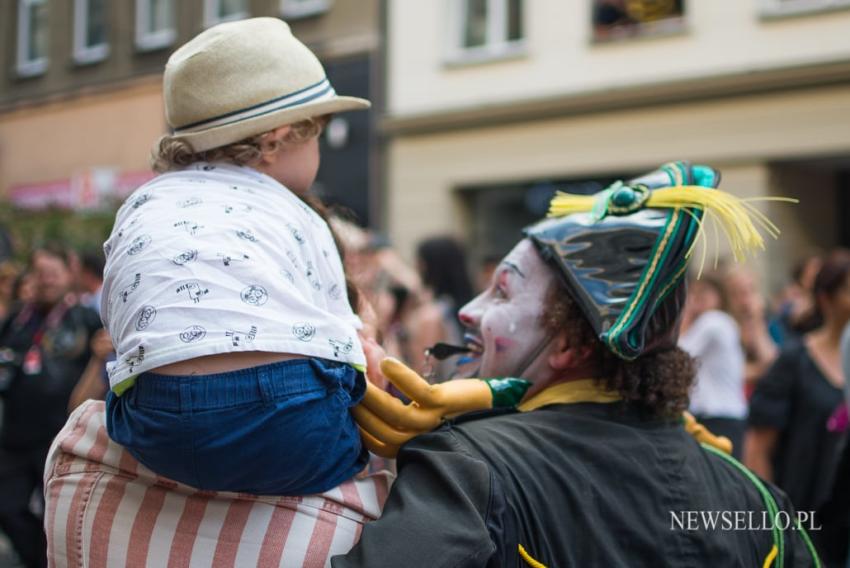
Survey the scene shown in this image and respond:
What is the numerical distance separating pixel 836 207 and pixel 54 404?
868 cm

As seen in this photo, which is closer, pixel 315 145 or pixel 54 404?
pixel 315 145

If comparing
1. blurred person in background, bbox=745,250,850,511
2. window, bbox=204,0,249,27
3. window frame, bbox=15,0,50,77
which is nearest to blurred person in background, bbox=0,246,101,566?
blurred person in background, bbox=745,250,850,511

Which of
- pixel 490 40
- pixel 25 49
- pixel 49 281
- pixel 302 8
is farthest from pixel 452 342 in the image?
pixel 25 49

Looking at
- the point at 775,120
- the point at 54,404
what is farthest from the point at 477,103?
the point at 54,404

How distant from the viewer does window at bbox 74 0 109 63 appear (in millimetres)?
16156

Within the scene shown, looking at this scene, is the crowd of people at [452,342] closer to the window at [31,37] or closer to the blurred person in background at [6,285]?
the blurred person in background at [6,285]

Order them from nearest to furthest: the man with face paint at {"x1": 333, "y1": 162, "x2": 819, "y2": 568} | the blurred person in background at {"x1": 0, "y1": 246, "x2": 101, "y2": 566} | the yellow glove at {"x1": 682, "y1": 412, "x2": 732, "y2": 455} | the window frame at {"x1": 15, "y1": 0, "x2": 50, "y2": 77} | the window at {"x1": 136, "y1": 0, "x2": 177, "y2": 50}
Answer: the man with face paint at {"x1": 333, "y1": 162, "x2": 819, "y2": 568} → the yellow glove at {"x1": 682, "y1": 412, "x2": 732, "y2": 455} → the blurred person in background at {"x1": 0, "y1": 246, "x2": 101, "y2": 566} → the window at {"x1": 136, "y1": 0, "x2": 177, "y2": 50} → the window frame at {"x1": 15, "y1": 0, "x2": 50, "y2": 77}

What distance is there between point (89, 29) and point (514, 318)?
1619 centimetres

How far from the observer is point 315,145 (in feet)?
5.73

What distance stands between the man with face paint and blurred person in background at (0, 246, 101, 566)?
4010 mm

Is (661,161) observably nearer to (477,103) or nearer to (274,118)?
(477,103)

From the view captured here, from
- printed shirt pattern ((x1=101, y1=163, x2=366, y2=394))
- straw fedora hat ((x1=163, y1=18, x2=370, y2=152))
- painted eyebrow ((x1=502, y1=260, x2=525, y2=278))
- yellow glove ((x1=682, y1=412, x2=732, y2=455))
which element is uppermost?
straw fedora hat ((x1=163, y1=18, x2=370, y2=152))

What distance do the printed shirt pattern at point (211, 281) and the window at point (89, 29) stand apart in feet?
51.8

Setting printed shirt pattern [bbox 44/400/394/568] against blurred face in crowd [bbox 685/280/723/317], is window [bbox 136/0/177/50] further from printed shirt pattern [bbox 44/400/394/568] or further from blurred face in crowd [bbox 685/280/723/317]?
A: printed shirt pattern [bbox 44/400/394/568]
